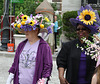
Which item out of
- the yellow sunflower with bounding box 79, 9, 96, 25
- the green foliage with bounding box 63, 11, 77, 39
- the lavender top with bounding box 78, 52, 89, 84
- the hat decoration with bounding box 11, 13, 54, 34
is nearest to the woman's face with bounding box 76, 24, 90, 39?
the yellow sunflower with bounding box 79, 9, 96, 25

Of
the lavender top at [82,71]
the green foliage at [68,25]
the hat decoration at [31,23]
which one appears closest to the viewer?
the lavender top at [82,71]

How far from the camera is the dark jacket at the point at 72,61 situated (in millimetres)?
4653

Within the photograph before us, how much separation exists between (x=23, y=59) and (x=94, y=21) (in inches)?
48.1

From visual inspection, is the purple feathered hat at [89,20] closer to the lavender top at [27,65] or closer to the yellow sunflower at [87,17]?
the yellow sunflower at [87,17]

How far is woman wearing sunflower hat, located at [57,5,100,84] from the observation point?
466 cm

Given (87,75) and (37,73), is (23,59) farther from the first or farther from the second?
(87,75)

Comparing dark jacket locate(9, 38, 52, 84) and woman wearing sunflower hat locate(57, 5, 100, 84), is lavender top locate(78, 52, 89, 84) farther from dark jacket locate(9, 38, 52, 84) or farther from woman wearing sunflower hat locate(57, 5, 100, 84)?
dark jacket locate(9, 38, 52, 84)

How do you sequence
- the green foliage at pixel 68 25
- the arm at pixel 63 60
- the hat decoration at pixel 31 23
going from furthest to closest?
the green foliage at pixel 68 25
the hat decoration at pixel 31 23
the arm at pixel 63 60

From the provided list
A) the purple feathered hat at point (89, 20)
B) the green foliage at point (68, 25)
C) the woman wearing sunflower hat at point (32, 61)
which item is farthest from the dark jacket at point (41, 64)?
the green foliage at point (68, 25)

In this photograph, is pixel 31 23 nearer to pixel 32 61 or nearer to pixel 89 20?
pixel 32 61

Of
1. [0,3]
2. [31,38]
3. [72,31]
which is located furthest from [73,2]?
[0,3]

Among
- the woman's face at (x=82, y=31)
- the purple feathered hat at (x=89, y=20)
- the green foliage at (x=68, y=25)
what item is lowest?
the green foliage at (x=68, y=25)

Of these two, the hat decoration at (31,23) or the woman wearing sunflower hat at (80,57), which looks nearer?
the woman wearing sunflower hat at (80,57)

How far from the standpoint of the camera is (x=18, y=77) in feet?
16.1
